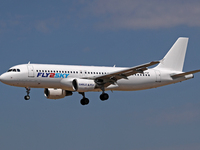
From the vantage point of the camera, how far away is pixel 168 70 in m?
68.8

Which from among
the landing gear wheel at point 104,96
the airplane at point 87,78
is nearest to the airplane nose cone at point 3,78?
the airplane at point 87,78

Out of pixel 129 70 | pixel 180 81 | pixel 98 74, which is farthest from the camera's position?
pixel 180 81

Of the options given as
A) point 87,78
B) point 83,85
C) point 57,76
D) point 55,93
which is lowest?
point 83,85

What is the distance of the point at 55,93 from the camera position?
65.2 meters

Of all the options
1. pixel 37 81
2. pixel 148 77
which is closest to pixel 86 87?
pixel 37 81

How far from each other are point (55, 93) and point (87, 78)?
18.8ft

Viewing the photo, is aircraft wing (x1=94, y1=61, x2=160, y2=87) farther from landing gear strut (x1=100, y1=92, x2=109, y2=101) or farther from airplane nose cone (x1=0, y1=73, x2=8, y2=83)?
airplane nose cone (x1=0, y1=73, x2=8, y2=83)

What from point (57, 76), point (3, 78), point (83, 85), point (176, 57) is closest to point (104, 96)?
point (83, 85)

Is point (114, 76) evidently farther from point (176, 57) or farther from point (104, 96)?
point (176, 57)

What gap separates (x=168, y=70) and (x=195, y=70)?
888 cm

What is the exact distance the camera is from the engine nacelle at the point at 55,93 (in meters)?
65.1

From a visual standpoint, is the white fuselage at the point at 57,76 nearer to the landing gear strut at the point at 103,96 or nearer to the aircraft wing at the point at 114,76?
the landing gear strut at the point at 103,96

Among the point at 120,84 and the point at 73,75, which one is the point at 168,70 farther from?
the point at 73,75

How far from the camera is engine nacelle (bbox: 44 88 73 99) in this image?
65062 mm
